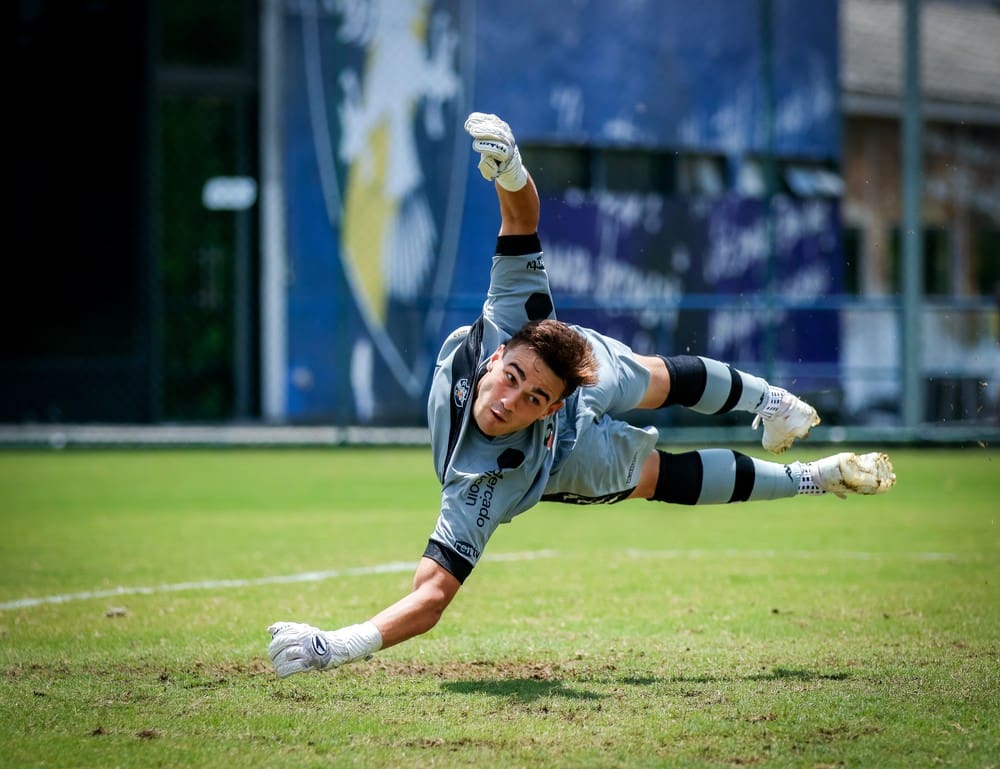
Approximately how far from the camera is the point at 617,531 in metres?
9.78

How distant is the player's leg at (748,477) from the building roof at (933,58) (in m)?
17.7

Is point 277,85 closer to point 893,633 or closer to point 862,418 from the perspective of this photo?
point 862,418

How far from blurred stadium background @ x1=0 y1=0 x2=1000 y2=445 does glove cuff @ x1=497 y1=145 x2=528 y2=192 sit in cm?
984

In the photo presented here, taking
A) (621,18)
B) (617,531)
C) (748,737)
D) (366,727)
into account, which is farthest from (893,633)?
(621,18)

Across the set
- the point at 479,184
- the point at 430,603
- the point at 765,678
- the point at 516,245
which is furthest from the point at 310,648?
the point at 479,184

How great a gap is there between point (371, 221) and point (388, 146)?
42.3 inches

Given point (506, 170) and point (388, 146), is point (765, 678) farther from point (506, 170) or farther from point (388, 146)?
point (388, 146)

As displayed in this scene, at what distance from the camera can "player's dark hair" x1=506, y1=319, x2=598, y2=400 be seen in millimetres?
5062

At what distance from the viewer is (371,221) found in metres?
17.8

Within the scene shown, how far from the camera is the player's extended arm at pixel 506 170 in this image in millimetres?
5191

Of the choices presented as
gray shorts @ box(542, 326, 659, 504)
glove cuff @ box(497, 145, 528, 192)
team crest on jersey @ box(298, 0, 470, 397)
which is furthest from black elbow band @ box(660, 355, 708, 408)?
team crest on jersey @ box(298, 0, 470, 397)

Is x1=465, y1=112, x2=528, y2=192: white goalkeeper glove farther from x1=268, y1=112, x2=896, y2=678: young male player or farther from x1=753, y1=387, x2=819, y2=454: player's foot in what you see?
x1=753, y1=387, x2=819, y2=454: player's foot

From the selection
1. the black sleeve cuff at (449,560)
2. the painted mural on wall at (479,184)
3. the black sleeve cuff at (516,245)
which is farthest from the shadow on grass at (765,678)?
the painted mural on wall at (479,184)

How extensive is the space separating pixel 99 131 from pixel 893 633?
14262 millimetres
